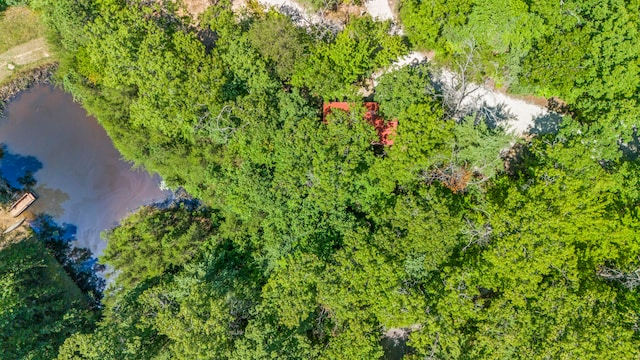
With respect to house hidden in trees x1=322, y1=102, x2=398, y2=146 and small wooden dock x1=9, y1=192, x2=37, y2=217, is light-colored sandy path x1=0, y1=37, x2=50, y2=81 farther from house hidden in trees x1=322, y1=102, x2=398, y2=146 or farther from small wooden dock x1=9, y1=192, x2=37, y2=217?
house hidden in trees x1=322, y1=102, x2=398, y2=146

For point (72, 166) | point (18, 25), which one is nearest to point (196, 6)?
point (18, 25)

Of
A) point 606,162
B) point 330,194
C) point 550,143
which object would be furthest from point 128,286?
point 606,162

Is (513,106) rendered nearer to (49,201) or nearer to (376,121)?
(376,121)

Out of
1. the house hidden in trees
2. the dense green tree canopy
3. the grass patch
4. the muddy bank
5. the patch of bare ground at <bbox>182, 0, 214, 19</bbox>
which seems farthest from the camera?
the muddy bank

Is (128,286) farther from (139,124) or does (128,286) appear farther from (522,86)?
(522,86)

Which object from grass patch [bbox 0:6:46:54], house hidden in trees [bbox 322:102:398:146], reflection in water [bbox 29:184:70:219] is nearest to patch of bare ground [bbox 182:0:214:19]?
grass patch [bbox 0:6:46:54]

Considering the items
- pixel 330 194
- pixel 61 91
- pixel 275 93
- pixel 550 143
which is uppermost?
pixel 61 91
